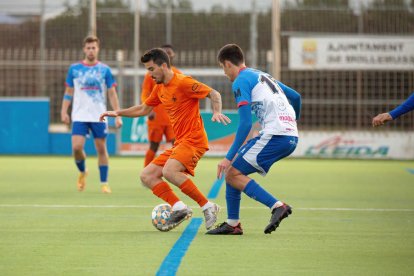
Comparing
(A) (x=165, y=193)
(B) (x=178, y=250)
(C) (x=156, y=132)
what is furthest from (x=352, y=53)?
(B) (x=178, y=250)

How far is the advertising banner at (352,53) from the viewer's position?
23.6 m

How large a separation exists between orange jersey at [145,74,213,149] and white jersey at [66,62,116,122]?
459 cm

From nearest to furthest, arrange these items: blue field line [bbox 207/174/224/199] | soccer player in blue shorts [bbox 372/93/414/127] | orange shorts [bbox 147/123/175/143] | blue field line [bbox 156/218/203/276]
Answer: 1. blue field line [bbox 156/218/203/276]
2. soccer player in blue shorts [bbox 372/93/414/127]
3. blue field line [bbox 207/174/224/199]
4. orange shorts [bbox 147/123/175/143]

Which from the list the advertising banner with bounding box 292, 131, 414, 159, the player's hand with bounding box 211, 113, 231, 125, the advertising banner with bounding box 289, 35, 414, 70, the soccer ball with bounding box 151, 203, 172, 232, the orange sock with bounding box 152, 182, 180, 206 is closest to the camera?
the player's hand with bounding box 211, 113, 231, 125

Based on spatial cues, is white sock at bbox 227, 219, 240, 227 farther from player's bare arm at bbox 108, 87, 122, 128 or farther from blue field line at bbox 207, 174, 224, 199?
player's bare arm at bbox 108, 87, 122, 128

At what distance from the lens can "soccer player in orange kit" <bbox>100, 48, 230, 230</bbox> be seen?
8.86 m

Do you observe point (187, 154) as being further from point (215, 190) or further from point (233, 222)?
point (215, 190)

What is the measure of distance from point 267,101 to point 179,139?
3.56 feet

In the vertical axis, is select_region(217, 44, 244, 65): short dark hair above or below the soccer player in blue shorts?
above

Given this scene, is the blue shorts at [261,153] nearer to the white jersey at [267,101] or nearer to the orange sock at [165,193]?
the white jersey at [267,101]

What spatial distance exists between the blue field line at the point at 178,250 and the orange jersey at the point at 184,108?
0.84 m

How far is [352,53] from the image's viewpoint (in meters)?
23.7

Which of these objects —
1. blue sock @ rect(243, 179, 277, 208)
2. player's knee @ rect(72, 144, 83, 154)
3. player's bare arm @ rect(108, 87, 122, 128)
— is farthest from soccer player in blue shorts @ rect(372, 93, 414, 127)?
player's knee @ rect(72, 144, 83, 154)

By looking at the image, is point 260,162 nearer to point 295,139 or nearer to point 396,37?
point 295,139
